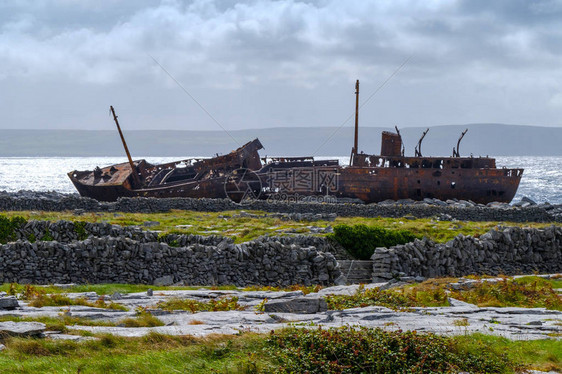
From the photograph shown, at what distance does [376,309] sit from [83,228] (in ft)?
52.6

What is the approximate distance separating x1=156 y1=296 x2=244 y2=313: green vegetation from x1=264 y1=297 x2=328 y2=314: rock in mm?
1172

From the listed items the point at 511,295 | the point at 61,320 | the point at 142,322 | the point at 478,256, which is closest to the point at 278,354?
the point at 142,322

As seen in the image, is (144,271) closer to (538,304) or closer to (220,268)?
(220,268)

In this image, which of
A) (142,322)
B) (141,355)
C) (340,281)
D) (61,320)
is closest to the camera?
(141,355)

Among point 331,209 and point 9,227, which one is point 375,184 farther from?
point 9,227

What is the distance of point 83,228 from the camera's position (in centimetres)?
2592

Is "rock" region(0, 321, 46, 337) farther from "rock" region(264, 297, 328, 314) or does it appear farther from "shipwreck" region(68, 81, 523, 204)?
"shipwreck" region(68, 81, 523, 204)

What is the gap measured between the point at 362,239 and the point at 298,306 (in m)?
12.4

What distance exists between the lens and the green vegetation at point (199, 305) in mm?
14180

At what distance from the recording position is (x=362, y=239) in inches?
1005

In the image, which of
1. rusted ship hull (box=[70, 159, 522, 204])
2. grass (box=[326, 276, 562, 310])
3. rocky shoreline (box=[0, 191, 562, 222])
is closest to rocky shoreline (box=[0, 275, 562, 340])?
grass (box=[326, 276, 562, 310])

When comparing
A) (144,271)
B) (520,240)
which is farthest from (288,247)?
(520,240)

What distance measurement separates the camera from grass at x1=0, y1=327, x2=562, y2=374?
8.86 meters

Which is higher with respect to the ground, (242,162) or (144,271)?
(242,162)
